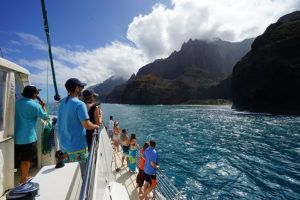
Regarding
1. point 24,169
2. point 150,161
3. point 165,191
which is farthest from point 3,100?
point 165,191

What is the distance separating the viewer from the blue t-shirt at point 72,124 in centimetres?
421

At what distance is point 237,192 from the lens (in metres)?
13.0

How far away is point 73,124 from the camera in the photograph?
433cm

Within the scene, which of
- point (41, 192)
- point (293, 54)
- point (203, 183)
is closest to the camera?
point (41, 192)

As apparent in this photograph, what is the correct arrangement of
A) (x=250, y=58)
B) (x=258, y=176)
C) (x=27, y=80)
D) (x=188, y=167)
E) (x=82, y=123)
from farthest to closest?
(x=250, y=58) → (x=188, y=167) → (x=258, y=176) → (x=27, y=80) → (x=82, y=123)

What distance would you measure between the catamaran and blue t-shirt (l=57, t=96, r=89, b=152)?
0.40 metres

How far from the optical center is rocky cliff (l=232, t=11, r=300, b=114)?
6856 cm

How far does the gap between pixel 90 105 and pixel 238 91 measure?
91415mm

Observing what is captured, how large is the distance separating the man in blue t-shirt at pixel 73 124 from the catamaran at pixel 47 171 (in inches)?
14.5

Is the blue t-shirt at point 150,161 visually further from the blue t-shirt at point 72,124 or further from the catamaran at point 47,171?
the blue t-shirt at point 72,124

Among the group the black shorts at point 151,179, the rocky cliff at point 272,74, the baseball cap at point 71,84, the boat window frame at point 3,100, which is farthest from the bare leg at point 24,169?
the rocky cliff at point 272,74

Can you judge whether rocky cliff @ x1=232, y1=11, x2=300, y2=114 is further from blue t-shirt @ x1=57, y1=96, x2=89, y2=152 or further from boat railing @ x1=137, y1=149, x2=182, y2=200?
blue t-shirt @ x1=57, y1=96, x2=89, y2=152

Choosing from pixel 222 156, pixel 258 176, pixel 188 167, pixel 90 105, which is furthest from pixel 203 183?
pixel 90 105

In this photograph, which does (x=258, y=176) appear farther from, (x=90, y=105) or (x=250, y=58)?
(x=250, y=58)
